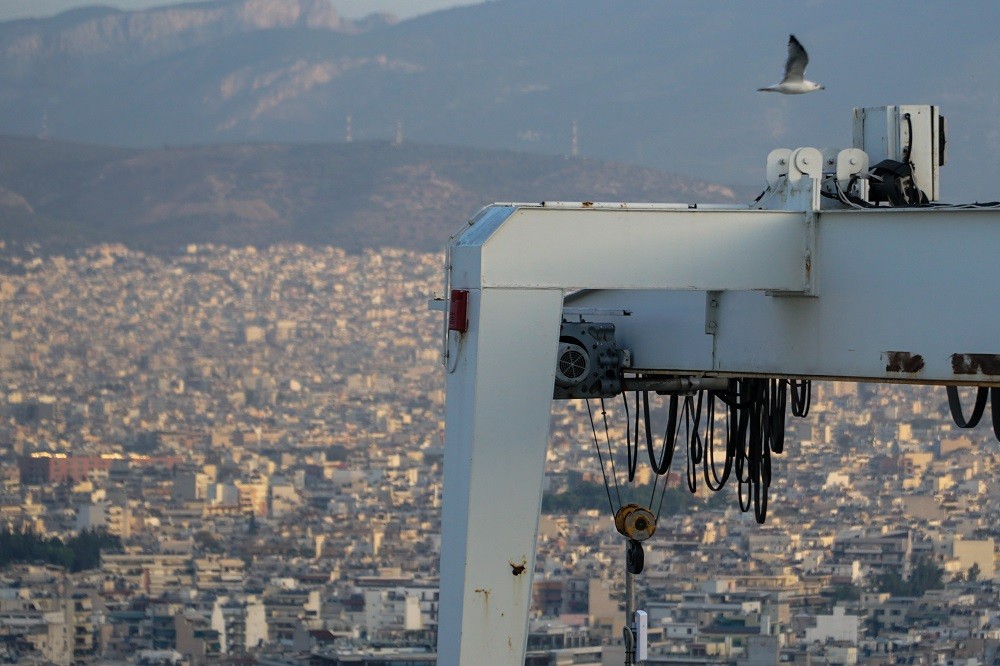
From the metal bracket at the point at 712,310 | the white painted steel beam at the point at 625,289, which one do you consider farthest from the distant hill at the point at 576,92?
→ the white painted steel beam at the point at 625,289

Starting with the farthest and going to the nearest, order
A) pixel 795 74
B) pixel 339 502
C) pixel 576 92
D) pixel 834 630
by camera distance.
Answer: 1. pixel 576 92
2. pixel 339 502
3. pixel 834 630
4. pixel 795 74

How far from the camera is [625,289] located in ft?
24.4

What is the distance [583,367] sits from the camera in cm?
900

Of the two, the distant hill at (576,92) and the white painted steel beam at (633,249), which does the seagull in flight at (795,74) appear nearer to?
the white painted steel beam at (633,249)

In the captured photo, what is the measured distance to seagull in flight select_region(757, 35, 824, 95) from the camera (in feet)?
30.3

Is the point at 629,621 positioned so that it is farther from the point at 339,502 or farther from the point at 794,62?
the point at 339,502

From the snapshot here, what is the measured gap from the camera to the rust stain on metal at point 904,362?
7.38m

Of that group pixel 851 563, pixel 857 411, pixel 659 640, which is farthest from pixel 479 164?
pixel 659 640

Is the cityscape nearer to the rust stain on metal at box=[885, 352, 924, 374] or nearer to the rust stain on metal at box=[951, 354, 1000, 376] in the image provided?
the rust stain on metal at box=[885, 352, 924, 374]

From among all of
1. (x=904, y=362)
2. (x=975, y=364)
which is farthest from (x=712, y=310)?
(x=975, y=364)

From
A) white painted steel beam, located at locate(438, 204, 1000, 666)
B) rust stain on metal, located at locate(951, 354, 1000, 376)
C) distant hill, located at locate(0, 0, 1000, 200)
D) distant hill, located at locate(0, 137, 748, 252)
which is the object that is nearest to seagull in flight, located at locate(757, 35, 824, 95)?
white painted steel beam, located at locate(438, 204, 1000, 666)

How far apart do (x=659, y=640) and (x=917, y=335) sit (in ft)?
181

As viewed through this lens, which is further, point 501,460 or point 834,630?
point 834,630

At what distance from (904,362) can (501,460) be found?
130cm
